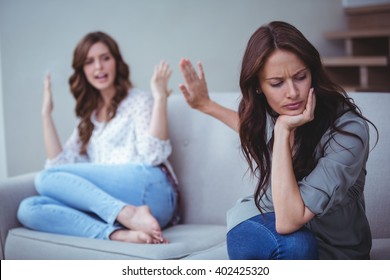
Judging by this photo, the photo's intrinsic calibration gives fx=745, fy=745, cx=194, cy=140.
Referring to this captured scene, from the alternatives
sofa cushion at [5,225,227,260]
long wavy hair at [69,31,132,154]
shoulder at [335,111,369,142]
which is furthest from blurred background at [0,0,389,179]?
shoulder at [335,111,369,142]

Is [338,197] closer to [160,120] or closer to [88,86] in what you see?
[160,120]

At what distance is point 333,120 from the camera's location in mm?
1536

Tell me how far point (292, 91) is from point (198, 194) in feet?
2.93

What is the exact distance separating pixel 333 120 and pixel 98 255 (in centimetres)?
81

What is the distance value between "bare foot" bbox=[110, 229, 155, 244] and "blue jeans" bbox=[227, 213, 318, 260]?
1.72ft

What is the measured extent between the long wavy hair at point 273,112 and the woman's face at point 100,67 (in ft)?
3.18

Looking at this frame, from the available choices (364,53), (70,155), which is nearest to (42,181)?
(70,155)

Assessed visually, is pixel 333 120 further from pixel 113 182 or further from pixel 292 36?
pixel 113 182

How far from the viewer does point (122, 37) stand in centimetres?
308

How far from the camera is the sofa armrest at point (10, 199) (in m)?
2.28

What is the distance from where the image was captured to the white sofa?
6.35 ft

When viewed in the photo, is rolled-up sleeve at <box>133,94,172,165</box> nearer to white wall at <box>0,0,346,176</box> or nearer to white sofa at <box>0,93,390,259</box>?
white sofa at <box>0,93,390,259</box>

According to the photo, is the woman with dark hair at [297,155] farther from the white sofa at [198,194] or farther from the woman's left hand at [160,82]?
the woman's left hand at [160,82]
